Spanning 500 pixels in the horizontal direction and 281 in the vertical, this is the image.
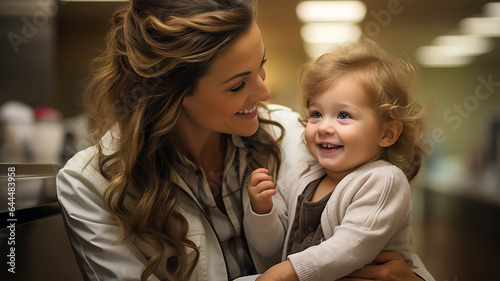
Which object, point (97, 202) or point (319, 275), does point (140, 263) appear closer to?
point (97, 202)

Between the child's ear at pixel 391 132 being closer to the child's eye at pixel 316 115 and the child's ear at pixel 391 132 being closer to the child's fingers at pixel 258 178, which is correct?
the child's eye at pixel 316 115

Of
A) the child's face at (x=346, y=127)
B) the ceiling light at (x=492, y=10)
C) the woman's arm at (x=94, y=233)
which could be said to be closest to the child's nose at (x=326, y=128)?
the child's face at (x=346, y=127)

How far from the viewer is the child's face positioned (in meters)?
0.79

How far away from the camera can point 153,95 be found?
87cm

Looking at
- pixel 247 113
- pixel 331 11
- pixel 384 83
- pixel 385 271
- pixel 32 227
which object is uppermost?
pixel 331 11

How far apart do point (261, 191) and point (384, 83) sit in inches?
12.5

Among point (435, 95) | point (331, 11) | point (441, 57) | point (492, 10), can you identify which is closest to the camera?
point (435, 95)

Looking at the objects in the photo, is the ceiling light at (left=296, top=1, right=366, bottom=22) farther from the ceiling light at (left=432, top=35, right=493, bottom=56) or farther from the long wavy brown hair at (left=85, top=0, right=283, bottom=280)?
the long wavy brown hair at (left=85, top=0, right=283, bottom=280)

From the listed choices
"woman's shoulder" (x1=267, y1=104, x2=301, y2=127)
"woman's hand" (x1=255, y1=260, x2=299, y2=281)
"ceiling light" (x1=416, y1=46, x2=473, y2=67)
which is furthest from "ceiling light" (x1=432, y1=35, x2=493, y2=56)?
"woman's hand" (x1=255, y1=260, x2=299, y2=281)

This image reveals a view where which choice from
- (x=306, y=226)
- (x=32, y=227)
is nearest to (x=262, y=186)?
(x=306, y=226)

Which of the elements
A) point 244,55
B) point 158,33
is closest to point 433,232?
point 244,55

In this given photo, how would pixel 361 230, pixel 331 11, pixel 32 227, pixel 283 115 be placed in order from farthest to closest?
pixel 331 11 → pixel 283 115 → pixel 32 227 → pixel 361 230

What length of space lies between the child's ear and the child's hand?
231mm

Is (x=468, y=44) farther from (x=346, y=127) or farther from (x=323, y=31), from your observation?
(x=346, y=127)
